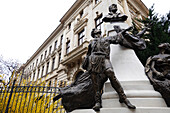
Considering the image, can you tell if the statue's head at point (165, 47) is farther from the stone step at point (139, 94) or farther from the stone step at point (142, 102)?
the stone step at point (142, 102)

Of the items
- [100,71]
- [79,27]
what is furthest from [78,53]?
[100,71]

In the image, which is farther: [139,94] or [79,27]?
[79,27]

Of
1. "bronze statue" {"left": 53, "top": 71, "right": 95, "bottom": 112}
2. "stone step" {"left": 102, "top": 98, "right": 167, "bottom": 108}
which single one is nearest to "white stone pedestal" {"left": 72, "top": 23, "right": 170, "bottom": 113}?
"stone step" {"left": 102, "top": 98, "right": 167, "bottom": 108}

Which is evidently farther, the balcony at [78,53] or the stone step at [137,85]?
the balcony at [78,53]

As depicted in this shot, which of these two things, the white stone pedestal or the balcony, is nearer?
the white stone pedestal

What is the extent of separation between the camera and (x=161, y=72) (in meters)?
2.82

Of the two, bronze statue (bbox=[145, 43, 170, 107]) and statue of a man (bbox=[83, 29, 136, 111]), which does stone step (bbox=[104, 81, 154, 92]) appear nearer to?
bronze statue (bbox=[145, 43, 170, 107])

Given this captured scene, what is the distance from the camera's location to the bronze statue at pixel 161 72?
246cm

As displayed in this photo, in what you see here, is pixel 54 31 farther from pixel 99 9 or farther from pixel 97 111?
pixel 97 111

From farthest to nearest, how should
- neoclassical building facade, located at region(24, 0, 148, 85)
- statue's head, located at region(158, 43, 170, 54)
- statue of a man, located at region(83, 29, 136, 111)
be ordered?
1. neoclassical building facade, located at region(24, 0, 148, 85)
2. statue's head, located at region(158, 43, 170, 54)
3. statue of a man, located at region(83, 29, 136, 111)

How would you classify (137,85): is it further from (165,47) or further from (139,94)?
(165,47)

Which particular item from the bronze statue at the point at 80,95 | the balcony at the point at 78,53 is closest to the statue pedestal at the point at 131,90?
the bronze statue at the point at 80,95

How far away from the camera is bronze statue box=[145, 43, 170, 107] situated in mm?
2462

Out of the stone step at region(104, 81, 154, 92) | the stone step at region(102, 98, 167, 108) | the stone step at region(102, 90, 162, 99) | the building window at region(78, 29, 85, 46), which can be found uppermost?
the building window at region(78, 29, 85, 46)
